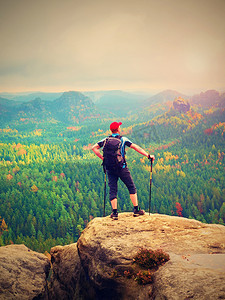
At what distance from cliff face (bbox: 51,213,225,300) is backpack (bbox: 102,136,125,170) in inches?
136

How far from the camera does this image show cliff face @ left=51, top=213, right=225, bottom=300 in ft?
26.9

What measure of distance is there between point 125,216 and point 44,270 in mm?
7502

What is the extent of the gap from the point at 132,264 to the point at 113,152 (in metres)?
5.21

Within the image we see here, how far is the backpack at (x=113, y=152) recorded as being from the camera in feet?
41.1

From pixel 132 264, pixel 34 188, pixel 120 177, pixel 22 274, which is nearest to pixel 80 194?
Result: pixel 34 188

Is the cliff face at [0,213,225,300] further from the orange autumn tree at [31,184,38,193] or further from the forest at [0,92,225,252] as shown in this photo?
the orange autumn tree at [31,184,38,193]

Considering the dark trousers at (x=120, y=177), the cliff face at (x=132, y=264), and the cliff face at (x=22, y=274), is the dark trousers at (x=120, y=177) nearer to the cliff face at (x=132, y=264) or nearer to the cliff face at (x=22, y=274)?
the cliff face at (x=132, y=264)

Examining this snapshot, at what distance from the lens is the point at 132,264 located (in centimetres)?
1098

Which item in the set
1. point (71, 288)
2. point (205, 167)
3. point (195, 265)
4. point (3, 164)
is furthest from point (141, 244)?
point (3, 164)

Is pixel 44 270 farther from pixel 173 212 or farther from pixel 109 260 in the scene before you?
pixel 173 212

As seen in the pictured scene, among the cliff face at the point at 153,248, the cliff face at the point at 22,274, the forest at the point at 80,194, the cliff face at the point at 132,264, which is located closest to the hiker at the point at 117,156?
the cliff face at the point at 153,248

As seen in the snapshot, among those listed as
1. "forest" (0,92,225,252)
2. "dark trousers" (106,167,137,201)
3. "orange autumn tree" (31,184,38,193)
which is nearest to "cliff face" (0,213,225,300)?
"dark trousers" (106,167,137,201)

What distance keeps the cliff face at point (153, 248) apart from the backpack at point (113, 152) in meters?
3.44

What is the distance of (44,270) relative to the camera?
1739 centimetres
